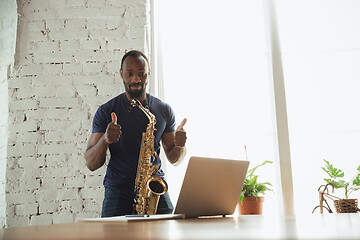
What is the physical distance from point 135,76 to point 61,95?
714 millimetres

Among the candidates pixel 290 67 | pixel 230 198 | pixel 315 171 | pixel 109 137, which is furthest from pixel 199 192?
pixel 290 67

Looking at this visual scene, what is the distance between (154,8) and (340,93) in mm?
1852

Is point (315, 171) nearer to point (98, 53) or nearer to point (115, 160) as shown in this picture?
point (115, 160)

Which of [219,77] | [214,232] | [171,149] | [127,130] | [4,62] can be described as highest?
[4,62]

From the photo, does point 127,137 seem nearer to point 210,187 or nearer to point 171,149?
point 171,149

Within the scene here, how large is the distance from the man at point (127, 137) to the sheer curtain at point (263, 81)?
0.43 metres

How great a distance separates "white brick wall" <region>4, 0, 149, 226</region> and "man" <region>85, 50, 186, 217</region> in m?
0.32

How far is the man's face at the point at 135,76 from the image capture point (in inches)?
113

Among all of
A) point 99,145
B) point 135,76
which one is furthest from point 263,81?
point 99,145

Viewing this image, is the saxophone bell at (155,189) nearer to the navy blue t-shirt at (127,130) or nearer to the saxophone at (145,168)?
the saxophone at (145,168)

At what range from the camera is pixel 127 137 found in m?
2.76

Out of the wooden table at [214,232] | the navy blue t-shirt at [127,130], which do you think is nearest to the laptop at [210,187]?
the wooden table at [214,232]

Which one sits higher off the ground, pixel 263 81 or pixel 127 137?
pixel 263 81

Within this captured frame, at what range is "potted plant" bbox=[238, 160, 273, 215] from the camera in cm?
296
